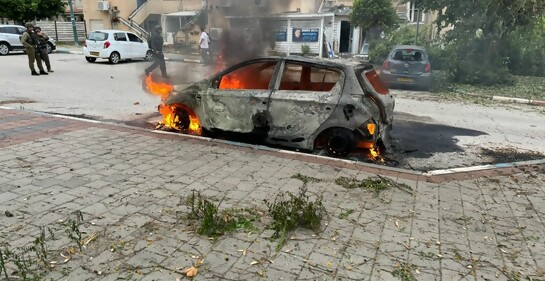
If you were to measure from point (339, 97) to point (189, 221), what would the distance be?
3.00 meters

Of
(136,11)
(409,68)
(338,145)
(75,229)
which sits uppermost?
(136,11)

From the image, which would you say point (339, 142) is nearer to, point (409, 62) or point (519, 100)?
point (409, 62)

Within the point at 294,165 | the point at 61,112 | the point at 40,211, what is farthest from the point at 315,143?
the point at 61,112

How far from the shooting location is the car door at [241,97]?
614cm

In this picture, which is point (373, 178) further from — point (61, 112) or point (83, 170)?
point (61, 112)

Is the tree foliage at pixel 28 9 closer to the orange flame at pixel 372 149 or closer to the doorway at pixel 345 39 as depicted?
the doorway at pixel 345 39

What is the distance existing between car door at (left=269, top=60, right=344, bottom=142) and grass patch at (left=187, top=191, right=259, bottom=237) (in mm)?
2278

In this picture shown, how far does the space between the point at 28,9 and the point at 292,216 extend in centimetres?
3003

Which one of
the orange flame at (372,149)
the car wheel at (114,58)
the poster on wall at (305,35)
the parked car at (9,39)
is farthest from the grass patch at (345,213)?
the parked car at (9,39)

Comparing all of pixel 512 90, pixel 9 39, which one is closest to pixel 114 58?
pixel 9 39

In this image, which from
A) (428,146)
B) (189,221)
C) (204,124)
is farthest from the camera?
(428,146)

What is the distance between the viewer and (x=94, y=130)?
6840mm

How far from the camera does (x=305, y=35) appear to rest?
2406 cm

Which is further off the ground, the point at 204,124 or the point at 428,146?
the point at 204,124
